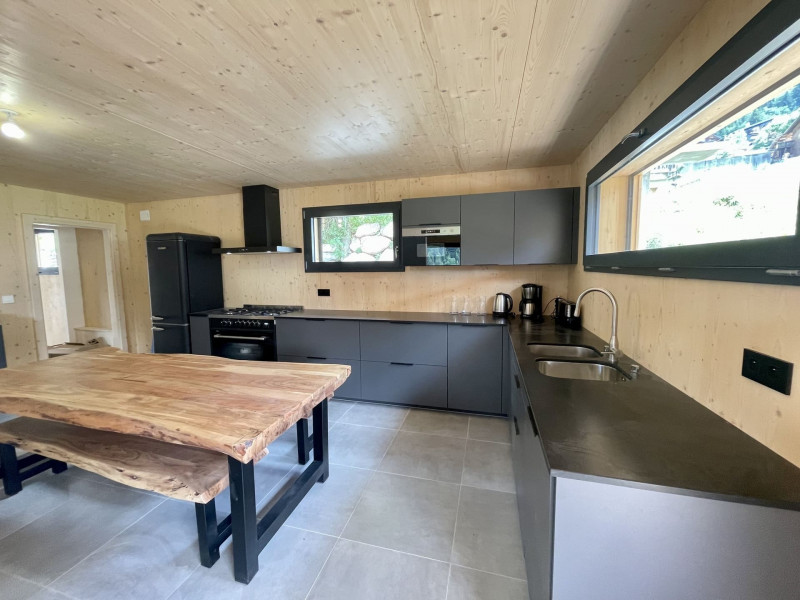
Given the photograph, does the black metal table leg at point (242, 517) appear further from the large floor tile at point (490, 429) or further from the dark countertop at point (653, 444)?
the large floor tile at point (490, 429)

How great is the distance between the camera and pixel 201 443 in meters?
1.14

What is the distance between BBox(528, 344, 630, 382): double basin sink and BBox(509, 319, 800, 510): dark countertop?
11.4 inches

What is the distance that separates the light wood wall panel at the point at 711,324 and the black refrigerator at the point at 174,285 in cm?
427

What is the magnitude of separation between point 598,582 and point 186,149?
3.47 metres

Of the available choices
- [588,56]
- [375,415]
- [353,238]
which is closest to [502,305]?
[375,415]

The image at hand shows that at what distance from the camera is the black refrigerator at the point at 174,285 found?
11.9ft

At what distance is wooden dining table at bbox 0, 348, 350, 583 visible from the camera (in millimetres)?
1214

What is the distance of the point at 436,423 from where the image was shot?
2.80m

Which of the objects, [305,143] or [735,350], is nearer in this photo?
[735,350]

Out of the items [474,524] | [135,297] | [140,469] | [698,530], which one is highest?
[135,297]

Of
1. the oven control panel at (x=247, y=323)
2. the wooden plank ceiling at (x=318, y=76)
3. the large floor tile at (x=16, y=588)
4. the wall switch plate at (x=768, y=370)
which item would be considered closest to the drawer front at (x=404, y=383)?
the oven control panel at (x=247, y=323)

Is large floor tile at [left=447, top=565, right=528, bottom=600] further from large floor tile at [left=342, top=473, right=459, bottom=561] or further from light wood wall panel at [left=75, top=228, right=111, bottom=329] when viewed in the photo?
light wood wall panel at [left=75, top=228, right=111, bottom=329]

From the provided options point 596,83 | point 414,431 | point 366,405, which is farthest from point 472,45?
point 366,405

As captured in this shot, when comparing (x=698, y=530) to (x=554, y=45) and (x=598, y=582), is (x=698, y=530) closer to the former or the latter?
(x=598, y=582)
